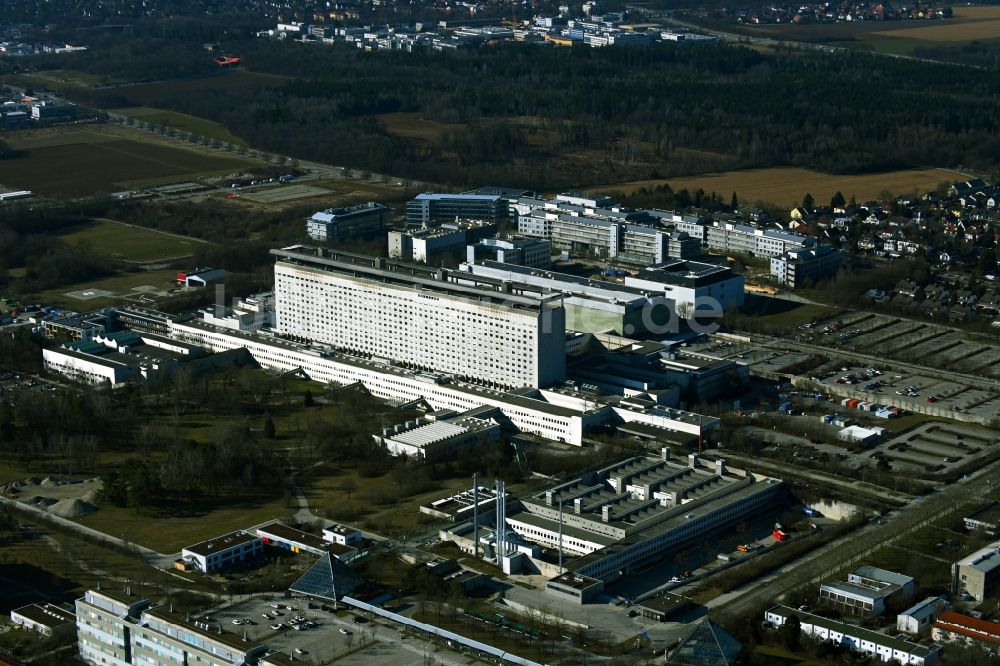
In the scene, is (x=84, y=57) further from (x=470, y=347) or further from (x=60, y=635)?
(x=60, y=635)

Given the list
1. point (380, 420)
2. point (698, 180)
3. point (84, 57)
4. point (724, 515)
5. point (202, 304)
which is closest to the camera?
point (724, 515)

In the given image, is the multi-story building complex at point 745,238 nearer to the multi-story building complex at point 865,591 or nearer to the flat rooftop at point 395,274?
the flat rooftop at point 395,274

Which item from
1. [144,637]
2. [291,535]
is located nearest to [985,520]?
[291,535]

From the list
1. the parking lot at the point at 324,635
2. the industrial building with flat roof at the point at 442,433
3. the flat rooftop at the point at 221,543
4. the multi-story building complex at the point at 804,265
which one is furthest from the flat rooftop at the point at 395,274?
the parking lot at the point at 324,635

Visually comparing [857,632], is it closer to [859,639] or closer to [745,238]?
[859,639]

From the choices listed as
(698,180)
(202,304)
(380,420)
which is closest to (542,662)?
(380,420)

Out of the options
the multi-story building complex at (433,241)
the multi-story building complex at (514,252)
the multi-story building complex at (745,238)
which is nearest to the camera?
the multi-story building complex at (514,252)
